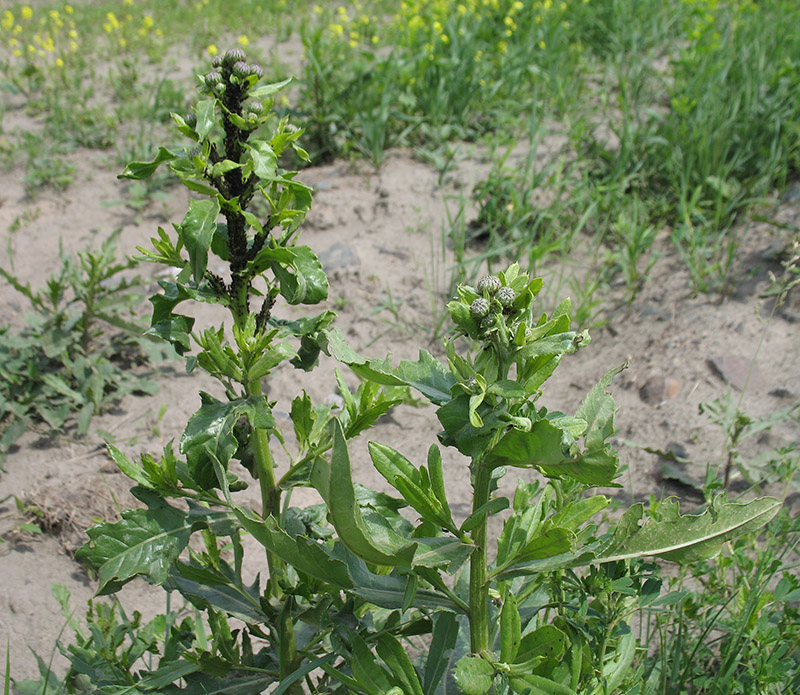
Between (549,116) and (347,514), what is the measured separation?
15.2 ft

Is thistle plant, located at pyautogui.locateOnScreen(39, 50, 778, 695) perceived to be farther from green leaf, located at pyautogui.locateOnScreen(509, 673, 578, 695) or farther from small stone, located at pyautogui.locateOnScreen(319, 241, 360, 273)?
small stone, located at pyautogui.locateOnScreen(319, 241, 360, 273)

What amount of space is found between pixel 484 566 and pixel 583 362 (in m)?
2.21

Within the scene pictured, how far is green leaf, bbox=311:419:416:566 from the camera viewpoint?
1213mm

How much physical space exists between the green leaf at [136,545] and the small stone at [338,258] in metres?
2.57

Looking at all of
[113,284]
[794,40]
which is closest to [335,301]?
[113,284]

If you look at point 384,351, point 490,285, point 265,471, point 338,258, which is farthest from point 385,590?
point 338,258

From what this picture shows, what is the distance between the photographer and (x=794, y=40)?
501cm

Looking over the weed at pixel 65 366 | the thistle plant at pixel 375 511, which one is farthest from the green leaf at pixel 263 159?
the weed at pixel 65 366

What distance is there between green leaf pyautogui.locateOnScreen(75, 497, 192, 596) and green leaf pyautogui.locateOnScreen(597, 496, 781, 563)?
90 cm

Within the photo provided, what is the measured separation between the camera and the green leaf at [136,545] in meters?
1.50

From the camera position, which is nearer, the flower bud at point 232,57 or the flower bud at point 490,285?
the flower bud at point 490,285

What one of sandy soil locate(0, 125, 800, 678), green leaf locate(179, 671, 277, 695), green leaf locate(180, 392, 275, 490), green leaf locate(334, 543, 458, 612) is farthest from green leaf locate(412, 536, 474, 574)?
sandy soil locate(0, 125, 800, 678)

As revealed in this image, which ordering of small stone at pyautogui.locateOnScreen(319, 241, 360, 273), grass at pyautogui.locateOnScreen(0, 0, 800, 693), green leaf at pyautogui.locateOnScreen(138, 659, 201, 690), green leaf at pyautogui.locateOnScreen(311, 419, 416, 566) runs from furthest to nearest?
small stone at pyautogui.locateOnScreen(319, 241, 360, 273) < grass at pyautogui.locateOnScreen(0, 0, 800, 693) < green leaf at pyautogui.locateOnScreen(138, 659, 201, 690) < green leaf at pyautogui.locateOnScreen(311, 419, 416, 566)

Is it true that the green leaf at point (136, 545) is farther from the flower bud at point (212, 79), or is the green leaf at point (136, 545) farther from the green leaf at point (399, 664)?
the flower bud at point (212, 79)
